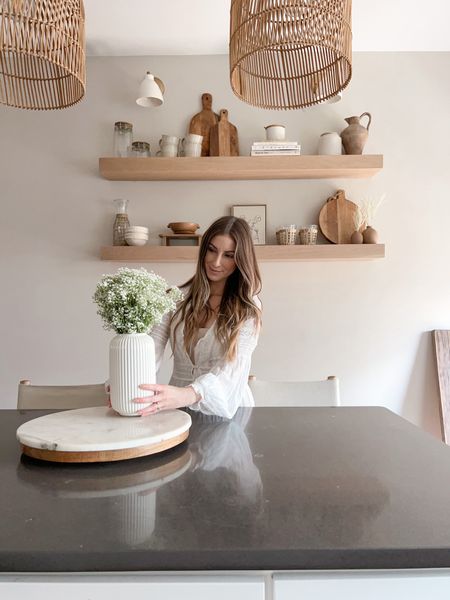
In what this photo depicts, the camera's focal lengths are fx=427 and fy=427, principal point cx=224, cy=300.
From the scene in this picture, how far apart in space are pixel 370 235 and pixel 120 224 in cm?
143

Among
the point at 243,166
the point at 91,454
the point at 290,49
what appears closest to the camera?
the point at 91,454

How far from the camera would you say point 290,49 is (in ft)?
3.98

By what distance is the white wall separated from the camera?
256 centimetres

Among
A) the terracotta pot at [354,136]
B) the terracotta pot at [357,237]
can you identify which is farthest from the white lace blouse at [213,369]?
the terracotta pot at [354,136]

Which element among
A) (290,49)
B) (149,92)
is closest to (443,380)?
(290,49)

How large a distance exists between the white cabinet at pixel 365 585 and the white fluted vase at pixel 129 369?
512 mm

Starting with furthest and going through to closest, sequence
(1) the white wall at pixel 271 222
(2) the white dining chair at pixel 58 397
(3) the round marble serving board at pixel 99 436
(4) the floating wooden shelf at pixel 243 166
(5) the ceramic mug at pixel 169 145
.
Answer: (1) the white wall at pixel 271 222 → (5) the ceramic mug at pixel 169 145 → (4) the floating wooden shelf at pixel 243 166 → (2) the white dining chair at pixel 58 397 → (3) the round marble serving board at pixel 99 436

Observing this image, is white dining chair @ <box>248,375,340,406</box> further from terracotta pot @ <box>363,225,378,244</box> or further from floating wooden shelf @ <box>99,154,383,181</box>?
floating wooden shelf @ <box>99,154,383,181</box>

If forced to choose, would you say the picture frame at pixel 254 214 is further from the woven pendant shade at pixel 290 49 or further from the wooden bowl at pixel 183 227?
the woven pendant shade at pixel 290 49

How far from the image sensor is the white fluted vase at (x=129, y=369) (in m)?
0.95

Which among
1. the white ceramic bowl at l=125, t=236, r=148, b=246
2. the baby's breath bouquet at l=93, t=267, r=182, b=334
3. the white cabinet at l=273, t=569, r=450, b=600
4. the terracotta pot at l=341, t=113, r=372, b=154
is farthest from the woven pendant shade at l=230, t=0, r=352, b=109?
the white ceramic bowl at l=125, t=236, r=148, b=246

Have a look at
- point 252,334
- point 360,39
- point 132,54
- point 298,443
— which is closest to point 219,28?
point 132,54

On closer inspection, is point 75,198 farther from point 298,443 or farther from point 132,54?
point 298,443

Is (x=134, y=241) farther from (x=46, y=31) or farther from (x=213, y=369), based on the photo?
(x=46, y=31)
